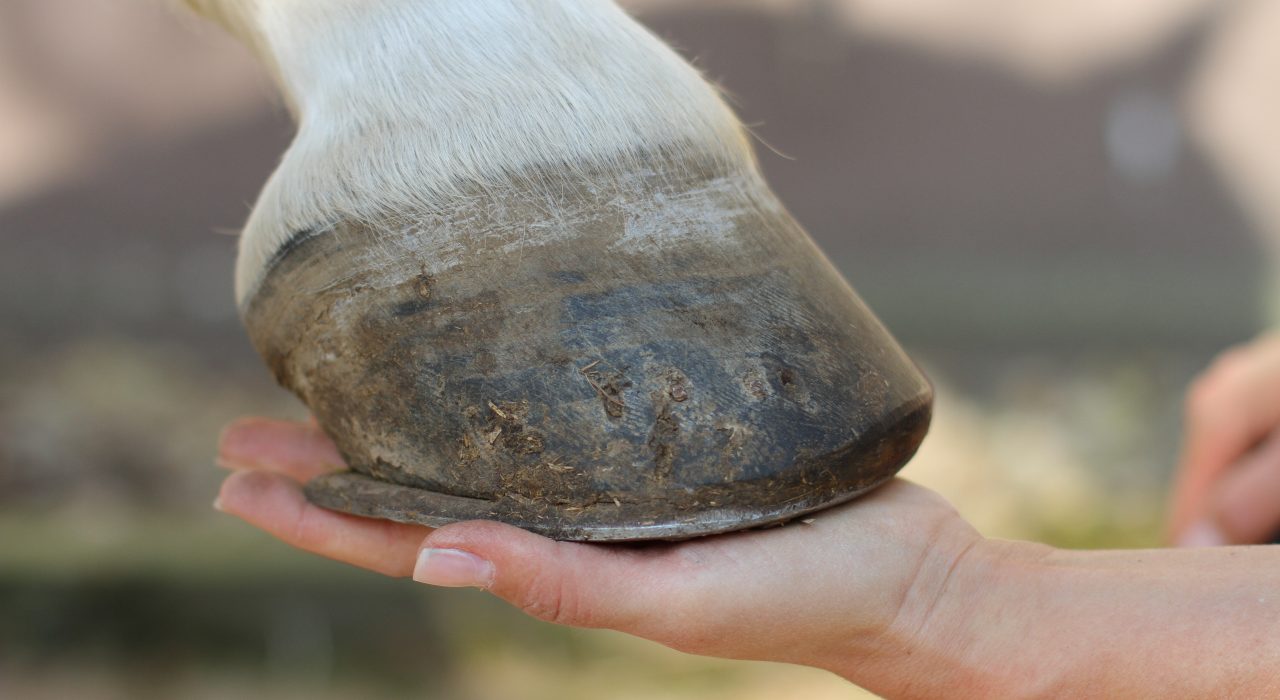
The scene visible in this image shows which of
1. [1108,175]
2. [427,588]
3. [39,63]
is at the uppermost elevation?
[39,63]

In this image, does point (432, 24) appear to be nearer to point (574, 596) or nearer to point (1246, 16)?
point (574, 596)

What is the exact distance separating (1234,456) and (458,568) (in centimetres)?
90

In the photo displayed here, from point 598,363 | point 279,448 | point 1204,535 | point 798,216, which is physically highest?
point 598,363

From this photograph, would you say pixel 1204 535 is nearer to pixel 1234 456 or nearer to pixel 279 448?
pixel 1234 456

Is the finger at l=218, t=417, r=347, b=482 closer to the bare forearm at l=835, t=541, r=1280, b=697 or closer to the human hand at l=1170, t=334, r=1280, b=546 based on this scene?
the bare forearm at l=835, t=541, r=1280, b=697

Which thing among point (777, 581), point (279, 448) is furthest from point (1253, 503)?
point (279, 448)

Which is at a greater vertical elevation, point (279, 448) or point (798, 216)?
point (279, 448)

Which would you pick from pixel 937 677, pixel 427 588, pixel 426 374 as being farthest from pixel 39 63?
pixel 937 677

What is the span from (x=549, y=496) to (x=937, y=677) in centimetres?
27

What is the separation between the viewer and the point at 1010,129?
1682mm

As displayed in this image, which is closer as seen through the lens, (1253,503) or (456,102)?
(456,102)

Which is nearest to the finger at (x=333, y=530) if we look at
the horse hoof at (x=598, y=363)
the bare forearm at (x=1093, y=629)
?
the horse hoof at (x=598, y=363)

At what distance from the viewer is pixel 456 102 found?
0.74 metres

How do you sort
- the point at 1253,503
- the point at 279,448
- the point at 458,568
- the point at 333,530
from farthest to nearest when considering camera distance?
the point at 1253,503
the point at 279,448
the point at 333,530
the point at 458,568
